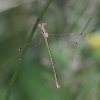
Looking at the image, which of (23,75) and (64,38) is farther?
(23,75)

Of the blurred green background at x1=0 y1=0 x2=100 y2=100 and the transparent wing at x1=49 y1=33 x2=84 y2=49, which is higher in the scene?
the blurred green background at x1=0 y1=0 x2=100 y2=100

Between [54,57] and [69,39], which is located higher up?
[54,57]

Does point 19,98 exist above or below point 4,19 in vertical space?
below

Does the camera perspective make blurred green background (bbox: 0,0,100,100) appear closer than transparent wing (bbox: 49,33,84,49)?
No

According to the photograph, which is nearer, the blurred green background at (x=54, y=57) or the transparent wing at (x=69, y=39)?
the transparent wing at (x=69, y=39)

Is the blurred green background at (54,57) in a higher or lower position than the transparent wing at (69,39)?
higher

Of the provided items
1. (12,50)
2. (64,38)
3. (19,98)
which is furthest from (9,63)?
(64,38)

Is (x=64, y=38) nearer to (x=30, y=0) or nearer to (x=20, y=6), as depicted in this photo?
(x=30, y=0)

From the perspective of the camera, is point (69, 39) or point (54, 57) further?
point (54, 57)
